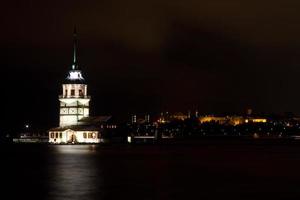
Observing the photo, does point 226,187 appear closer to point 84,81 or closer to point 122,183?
point 122,183

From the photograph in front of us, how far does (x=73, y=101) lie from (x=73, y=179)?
76.1 meters

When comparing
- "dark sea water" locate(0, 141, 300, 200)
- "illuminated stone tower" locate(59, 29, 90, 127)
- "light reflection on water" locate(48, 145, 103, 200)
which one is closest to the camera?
"dark sea water" locate(0, 141, 300, 200)

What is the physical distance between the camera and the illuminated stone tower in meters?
124

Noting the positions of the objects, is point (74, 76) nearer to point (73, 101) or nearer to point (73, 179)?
point (73, 101)

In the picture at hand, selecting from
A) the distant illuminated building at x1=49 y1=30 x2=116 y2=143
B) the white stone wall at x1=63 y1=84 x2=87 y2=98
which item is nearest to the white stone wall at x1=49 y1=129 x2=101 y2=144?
the distant illuminated building at x1=49 y1=30 x2=116 y2=143

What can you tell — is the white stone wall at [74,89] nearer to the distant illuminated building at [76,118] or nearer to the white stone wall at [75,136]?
the distant illuminated building at [76,118]

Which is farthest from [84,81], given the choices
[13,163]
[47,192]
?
[47,192]

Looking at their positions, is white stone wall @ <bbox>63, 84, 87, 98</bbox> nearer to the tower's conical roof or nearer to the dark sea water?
the tower's conical roof

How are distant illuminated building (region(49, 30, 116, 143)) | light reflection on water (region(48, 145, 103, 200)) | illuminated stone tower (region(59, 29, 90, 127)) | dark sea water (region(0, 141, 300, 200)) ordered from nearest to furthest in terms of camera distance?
dark sea water (region(0, 141, 300, 200)) → light reflection on water (region(48, 145, 103, 200)) → distant illuminated building (region(49, 30, 116, 143)) → illuminated stone tower (region(59, 29, 90, 127))

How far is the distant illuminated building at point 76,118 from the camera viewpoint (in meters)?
119

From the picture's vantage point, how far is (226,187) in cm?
4447

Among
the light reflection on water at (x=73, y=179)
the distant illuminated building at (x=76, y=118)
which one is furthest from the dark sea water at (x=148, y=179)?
the distant illuminated building at (x=76, y=118)

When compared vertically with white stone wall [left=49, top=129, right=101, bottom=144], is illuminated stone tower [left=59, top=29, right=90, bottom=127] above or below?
above

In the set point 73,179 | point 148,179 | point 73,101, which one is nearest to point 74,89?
point 73,101
